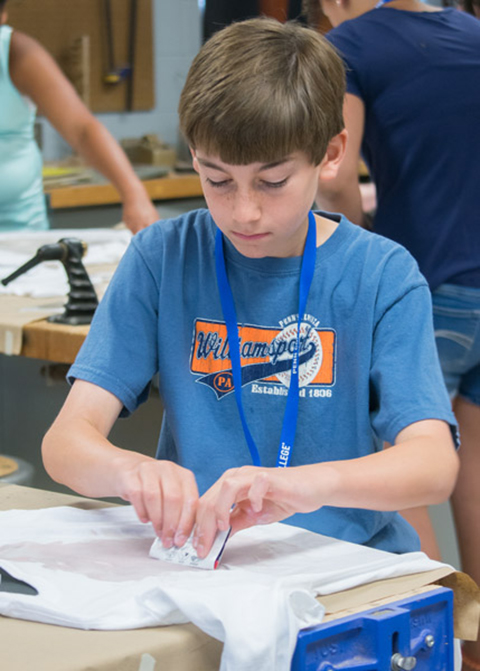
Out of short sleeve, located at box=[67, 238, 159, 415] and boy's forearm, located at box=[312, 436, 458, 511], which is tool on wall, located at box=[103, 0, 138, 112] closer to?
short sleeve, located at box=[67, 238, 159, 415]

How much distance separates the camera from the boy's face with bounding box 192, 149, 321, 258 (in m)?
1.12

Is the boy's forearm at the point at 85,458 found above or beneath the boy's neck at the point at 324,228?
beneath

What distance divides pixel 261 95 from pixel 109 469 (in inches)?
17.9

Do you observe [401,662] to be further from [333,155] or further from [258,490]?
[333,155]

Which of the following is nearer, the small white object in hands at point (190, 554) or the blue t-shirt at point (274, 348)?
the small white object in hands at point (190, 554)

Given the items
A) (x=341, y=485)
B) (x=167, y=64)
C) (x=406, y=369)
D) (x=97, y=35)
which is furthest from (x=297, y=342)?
(x=167, y=64)

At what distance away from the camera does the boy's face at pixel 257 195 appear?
44.3 inches

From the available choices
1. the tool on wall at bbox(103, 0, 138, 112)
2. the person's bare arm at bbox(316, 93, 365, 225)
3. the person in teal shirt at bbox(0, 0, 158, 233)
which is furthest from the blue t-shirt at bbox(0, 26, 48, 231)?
the tool on wall at bbox(103, 0, 138, 112)

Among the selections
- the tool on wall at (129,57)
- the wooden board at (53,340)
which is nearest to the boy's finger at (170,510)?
the wooden board at (53,340)

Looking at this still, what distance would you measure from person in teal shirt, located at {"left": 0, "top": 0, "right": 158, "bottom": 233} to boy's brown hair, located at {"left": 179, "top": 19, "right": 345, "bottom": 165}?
1.24 meters

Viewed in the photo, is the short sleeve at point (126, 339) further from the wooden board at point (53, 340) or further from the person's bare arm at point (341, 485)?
the wooden board at point (53, 340)

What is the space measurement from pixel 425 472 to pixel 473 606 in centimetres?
17

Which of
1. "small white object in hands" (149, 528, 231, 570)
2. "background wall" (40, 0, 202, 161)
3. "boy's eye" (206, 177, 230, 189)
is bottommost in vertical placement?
"background wall" (40, 0, 202, 161)

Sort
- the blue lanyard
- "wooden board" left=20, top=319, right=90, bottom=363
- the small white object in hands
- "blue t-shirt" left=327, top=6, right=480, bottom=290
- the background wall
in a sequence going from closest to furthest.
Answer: the small white object in hands → the blue lanyard → "blue t-shirt" left=327, top=6, right=480, bottom=290 → "wooden board" left=20, top=319, right=90, bottom=363 → the background wall
